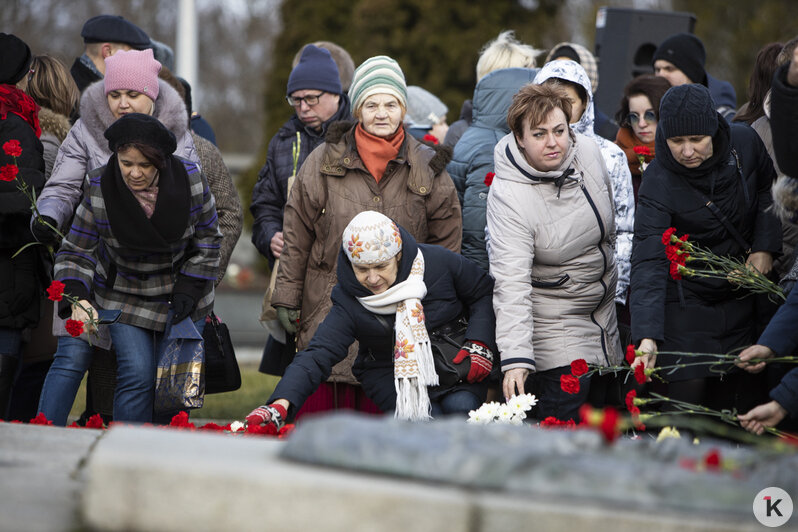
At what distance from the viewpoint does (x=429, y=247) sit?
464cm

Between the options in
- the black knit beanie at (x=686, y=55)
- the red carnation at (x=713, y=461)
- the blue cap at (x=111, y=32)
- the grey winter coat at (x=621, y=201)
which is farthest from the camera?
the black knit beanie at (x=686, y=55)

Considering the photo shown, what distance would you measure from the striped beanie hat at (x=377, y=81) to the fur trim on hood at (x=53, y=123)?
1.65 metres

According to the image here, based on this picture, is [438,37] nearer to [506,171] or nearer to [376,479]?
[506,171]

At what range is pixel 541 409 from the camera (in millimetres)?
4652

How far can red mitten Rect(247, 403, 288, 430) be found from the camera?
388 cm

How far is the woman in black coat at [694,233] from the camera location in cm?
435

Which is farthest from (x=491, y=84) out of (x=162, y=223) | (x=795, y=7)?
(x=795, y=7)

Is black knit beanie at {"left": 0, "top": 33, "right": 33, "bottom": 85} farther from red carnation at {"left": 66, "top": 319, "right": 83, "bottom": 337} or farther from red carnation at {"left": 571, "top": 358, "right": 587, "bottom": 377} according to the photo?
red carnation at {"left": 571, "top": 358, "right": 587, "bottom": 377}

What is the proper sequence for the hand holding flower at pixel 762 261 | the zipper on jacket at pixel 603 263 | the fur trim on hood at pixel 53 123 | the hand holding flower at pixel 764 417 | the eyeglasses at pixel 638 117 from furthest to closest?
the eyeglasses at pixel 638 117, the fur trim on hood at pixel 53 123, the zipper on jacket at pixel 603 263, the hand holding flower at pixel 762 261, the hand holding flower at pixel 764 417

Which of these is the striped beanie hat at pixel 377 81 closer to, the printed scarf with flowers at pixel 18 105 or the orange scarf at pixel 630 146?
the orange scarf at pixel 630 146

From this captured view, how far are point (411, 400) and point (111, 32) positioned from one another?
10.6 feet

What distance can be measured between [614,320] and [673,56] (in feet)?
8.19

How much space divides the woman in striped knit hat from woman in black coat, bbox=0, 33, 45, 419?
1.20m

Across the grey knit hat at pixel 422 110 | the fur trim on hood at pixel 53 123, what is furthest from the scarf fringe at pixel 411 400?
the grey knit hat at pixel 422 110
